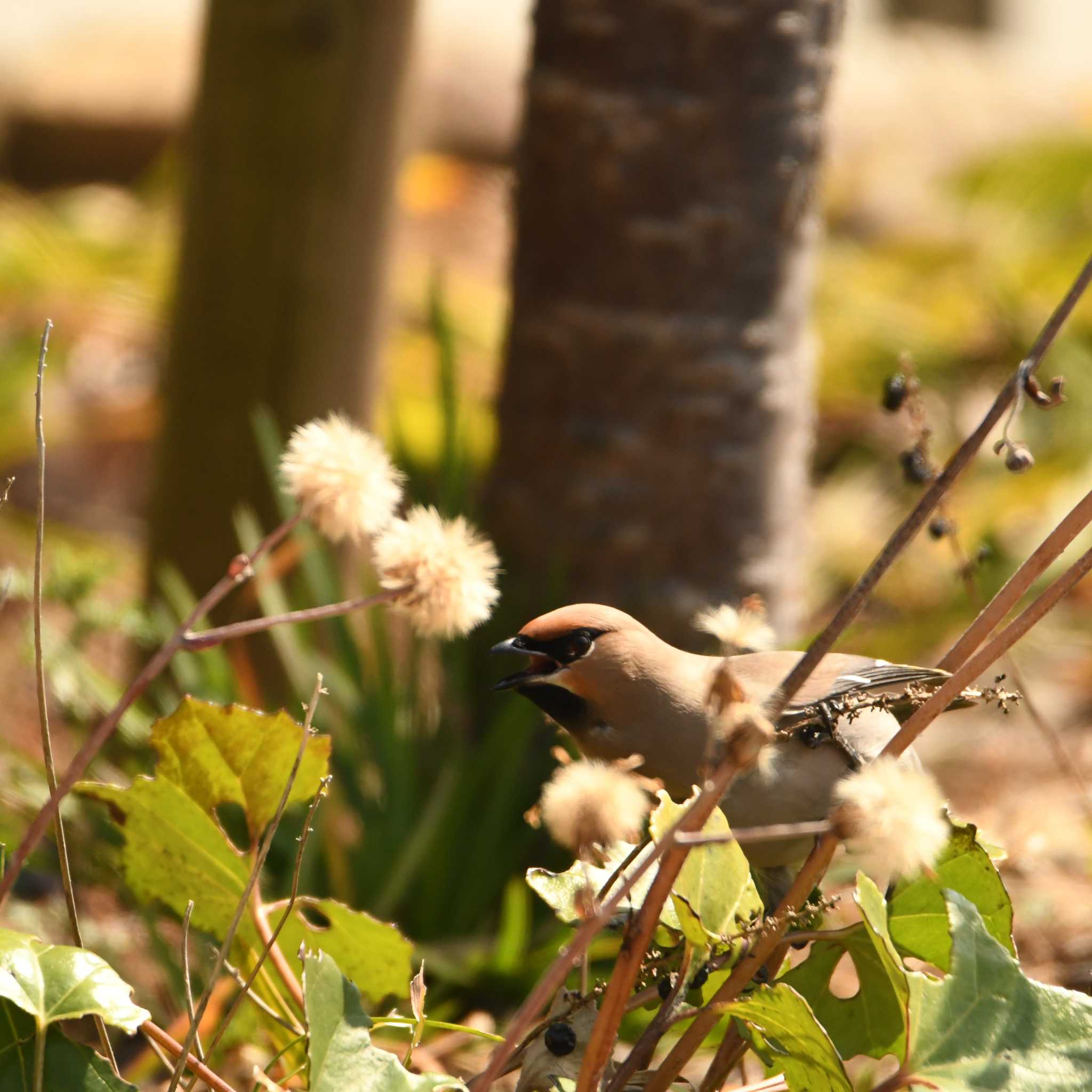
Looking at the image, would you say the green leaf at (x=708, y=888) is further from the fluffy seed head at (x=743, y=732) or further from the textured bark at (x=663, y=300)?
the textured bark at (x=663, y=300)

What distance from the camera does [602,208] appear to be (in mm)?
2758

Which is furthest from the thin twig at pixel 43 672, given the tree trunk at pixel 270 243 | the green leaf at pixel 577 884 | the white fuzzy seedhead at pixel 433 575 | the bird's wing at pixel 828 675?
the tree trunk at pixel 270 243

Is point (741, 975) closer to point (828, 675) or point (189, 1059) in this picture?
point (189, 1059)

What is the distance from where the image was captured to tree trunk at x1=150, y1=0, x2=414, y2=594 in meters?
3.15

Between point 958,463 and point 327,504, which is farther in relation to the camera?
point 327,504

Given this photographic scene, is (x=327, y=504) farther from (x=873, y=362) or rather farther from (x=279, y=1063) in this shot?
(x=873, y=362)

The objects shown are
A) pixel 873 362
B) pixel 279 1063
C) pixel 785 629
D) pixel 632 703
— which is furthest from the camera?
pixel 873 362

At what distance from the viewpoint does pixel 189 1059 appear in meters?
1.05

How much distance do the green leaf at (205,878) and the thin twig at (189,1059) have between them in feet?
0.63

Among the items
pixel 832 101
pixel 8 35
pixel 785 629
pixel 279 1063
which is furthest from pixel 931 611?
pixel 8 35

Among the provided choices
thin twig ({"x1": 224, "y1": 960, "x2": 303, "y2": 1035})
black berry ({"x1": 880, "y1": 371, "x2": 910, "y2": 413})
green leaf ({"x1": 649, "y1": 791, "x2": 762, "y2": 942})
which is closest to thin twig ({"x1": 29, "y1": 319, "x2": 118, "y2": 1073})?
thin twig ({"x1": 224, "y1": 960, "x2": 303, "y2": 1035})

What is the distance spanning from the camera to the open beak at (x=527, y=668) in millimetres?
1529

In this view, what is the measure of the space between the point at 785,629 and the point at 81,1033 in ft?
5.22

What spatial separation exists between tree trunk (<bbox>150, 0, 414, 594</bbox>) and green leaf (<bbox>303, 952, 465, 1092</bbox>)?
7.73ft
